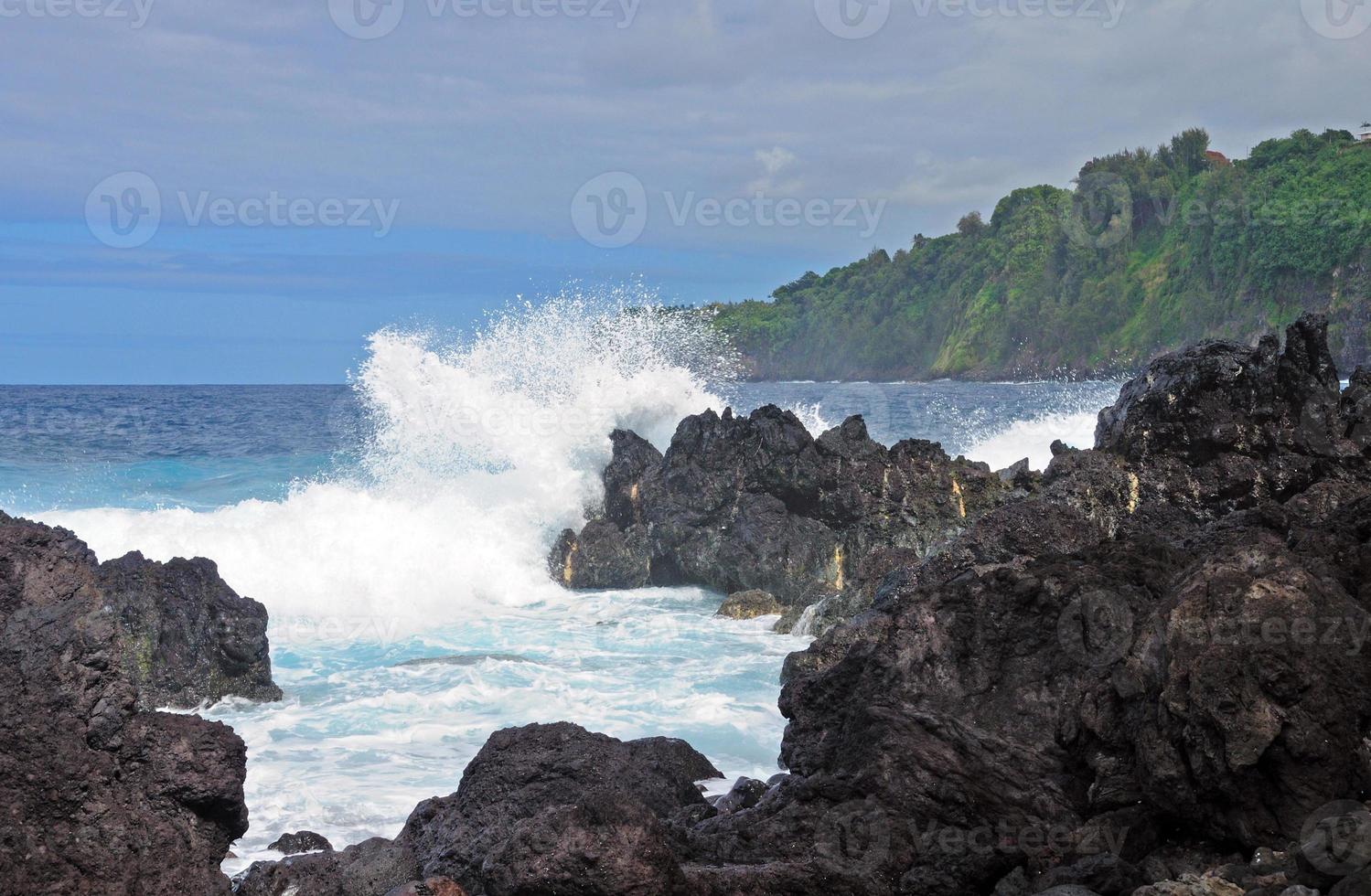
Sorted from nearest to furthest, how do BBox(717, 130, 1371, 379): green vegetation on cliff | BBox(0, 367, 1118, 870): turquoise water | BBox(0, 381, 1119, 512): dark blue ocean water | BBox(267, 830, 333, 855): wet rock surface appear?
BBox(267, 830, 333, 855): wet rock surface
BBox(0, 367, 1118, 870): turquoise water
BBox(0, 381, 1119, 512): dark blue ocean water
BBox(717, 130, 1371, 379): green vegetation on cliff

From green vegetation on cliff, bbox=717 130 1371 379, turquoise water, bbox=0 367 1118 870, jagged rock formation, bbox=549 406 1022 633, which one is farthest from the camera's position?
green vegetation on cliff, bbox=717 130 1371 379

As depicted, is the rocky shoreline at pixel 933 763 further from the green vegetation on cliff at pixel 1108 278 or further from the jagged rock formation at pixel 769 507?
the green vegetation on cliff at pixel 1108 278

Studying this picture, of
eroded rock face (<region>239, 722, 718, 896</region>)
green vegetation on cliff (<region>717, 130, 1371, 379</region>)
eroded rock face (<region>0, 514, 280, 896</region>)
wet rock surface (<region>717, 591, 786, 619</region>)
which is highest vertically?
green vegetation on cliff (<region>717, 130, 1371, 379</region>)

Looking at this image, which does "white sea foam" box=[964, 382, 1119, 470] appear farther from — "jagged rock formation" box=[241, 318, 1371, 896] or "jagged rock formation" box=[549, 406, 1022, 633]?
"jagged rock formation" box=[241, 318, 1371, 896]

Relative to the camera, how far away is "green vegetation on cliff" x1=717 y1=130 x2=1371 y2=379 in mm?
80000

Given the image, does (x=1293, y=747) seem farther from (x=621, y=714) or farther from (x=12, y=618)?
(x=621, y=714)

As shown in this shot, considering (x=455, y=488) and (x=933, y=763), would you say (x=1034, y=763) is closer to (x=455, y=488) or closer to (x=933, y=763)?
(x=933, y=763)

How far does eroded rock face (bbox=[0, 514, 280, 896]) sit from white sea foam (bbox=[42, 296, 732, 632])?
926 centimetres

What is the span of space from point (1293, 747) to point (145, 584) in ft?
28.2

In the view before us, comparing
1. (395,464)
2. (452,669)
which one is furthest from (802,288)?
(452,669)

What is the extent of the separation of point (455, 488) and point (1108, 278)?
305 ft

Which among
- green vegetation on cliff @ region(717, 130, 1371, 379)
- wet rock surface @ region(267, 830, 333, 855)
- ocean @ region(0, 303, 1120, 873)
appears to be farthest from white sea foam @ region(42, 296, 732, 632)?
green vegetation on cliff @ region(717, 130, 1371, 379)

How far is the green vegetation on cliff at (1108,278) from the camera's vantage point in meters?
80.0

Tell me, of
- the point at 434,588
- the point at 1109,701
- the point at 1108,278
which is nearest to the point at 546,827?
the point at 1109,701
